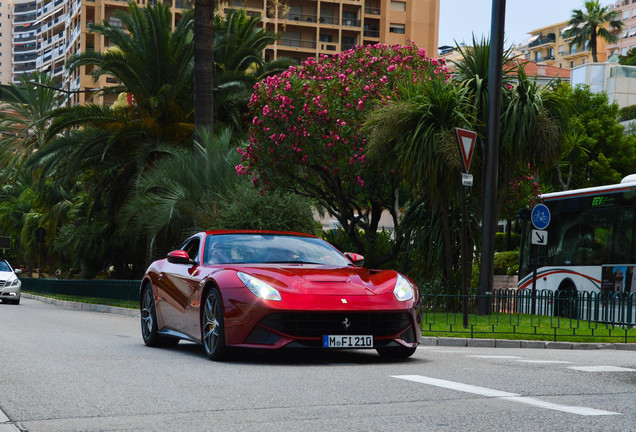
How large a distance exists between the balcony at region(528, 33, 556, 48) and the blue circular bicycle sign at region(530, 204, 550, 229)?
439 feet

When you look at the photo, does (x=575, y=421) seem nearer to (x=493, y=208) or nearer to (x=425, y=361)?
(x=425, y=361)

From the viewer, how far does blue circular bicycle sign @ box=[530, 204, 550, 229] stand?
70.2 ft

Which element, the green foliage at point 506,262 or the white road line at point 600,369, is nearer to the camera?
the white road line at point 600,369

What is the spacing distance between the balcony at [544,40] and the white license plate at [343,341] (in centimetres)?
14713

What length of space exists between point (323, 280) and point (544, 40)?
14840 centimetres

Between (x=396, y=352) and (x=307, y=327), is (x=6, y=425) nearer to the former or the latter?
(x=307, y=327)

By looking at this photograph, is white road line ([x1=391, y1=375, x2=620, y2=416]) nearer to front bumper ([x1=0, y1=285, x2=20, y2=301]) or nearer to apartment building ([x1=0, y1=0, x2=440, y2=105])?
front bumper ([x1=0, y1=285, x2=20, y2=301])

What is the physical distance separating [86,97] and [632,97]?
5311 cm

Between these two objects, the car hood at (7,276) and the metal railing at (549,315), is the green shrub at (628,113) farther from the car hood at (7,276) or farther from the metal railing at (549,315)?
the metal railing at (549,315)

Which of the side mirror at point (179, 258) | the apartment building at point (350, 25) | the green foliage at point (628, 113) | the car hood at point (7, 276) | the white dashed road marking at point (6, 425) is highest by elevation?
the apartment building at point (350, 25)

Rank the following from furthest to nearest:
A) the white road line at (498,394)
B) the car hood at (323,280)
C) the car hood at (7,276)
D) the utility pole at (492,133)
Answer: the car hood at (7,276), the utility pole at (492,133), the car hood at (323,280), the white road line at (498,394)

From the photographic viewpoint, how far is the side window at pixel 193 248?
35.2 feet

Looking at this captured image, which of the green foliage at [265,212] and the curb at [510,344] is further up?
the green foliage at [265,212]

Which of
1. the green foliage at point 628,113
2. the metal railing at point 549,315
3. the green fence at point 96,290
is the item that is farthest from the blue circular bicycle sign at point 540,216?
the green foliage at point 628,113
